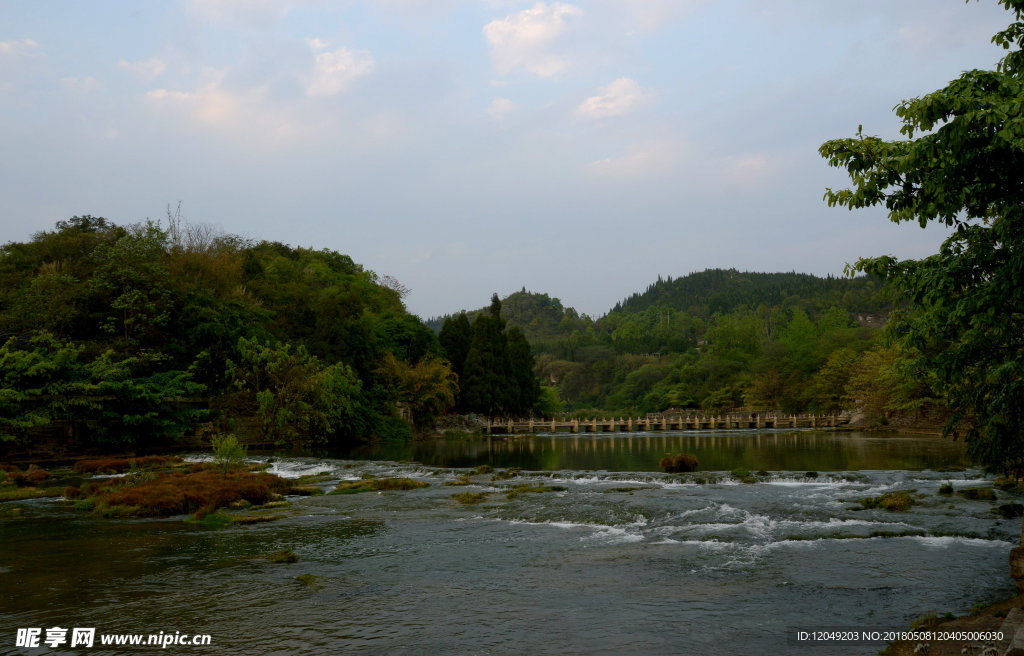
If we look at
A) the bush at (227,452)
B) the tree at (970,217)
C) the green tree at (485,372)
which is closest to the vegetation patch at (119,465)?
the bush at (227,452)

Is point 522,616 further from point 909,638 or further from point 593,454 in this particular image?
point 593,454

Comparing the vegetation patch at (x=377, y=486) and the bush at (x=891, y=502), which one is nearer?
the bush at (x=891, y=502)

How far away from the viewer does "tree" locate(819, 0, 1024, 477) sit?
6895mm

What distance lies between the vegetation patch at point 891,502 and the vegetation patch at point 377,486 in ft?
43.8

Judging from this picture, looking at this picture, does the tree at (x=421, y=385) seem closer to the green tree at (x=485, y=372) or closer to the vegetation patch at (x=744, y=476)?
the green tree at (x=485, y=372)

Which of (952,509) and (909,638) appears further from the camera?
(952,509)

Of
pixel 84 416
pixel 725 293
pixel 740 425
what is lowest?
pixel 740 425

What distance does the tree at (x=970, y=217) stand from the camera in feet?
22.6

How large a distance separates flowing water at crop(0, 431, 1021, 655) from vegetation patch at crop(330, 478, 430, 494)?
1.68m

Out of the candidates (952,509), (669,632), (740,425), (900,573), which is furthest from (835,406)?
(669,632)

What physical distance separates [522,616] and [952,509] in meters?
11.9

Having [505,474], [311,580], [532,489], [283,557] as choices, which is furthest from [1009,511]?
[505,474]

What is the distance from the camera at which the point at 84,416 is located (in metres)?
32.8

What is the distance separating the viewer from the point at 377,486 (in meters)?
21.3
